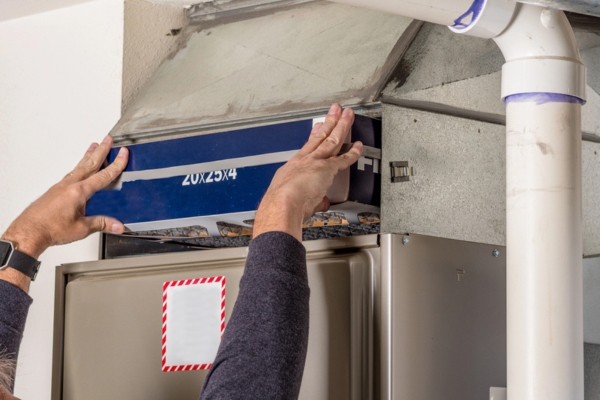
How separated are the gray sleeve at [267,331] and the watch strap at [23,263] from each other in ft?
1.98

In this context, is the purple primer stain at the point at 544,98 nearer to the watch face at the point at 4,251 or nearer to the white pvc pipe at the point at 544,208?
the white pvc pipe at the point at 544,208

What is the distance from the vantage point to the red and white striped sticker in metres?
1.50

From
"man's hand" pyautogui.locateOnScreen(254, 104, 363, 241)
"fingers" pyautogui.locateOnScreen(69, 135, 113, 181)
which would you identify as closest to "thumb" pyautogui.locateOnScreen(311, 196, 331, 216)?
"man's hand" pyautogui.locateOnScreen(254, 104, 363, 241)

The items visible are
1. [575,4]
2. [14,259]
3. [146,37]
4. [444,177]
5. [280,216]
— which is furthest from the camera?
[146,37]

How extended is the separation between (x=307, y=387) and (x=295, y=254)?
250 millimetres

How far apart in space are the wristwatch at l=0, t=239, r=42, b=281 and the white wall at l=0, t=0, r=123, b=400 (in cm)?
34

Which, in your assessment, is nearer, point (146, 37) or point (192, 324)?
point (192, 324)

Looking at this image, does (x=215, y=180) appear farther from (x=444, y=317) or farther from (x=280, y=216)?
(x=444, y=317)

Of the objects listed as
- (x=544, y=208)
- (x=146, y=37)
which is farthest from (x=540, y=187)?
(x=146, y=37)

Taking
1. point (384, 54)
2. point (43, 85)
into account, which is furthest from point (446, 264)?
point (43, 85)

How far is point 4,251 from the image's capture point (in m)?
1.66

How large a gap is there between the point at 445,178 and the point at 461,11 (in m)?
0.38

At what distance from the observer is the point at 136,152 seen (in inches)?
67.1

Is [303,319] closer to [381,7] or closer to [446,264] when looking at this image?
[446,264]
